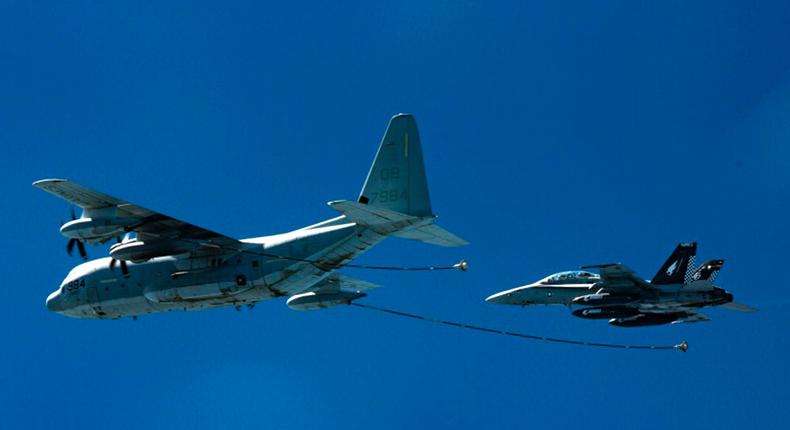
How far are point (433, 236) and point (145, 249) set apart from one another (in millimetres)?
11809

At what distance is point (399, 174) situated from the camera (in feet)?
128

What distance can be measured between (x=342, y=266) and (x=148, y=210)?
26.2ft

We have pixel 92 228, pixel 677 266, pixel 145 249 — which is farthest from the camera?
pixel 677 266

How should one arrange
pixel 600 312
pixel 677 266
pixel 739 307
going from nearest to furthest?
pixel 600 312
pixel 677 266
pixel 739 307

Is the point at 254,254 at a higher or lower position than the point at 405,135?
lower

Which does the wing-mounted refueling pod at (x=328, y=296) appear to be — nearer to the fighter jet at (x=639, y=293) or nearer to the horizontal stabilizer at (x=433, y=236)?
the horizontal stabilizer at (x=433, y=236)

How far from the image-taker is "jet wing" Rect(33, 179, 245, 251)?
125 feet

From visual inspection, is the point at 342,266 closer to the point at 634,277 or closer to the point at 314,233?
the point at 314,233

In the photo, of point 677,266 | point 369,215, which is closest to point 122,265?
point 369,215

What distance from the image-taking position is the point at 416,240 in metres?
39.8

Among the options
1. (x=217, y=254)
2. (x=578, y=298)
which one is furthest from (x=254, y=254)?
(x=578, y=298)

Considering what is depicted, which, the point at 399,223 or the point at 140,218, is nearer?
the point at 399,223

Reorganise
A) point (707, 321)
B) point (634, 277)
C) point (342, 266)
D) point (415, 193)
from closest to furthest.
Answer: point (415, 193), point (342, 266), point (634, 277), point (707, 321)

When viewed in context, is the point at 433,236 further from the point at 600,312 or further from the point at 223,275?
the point at 600,312
